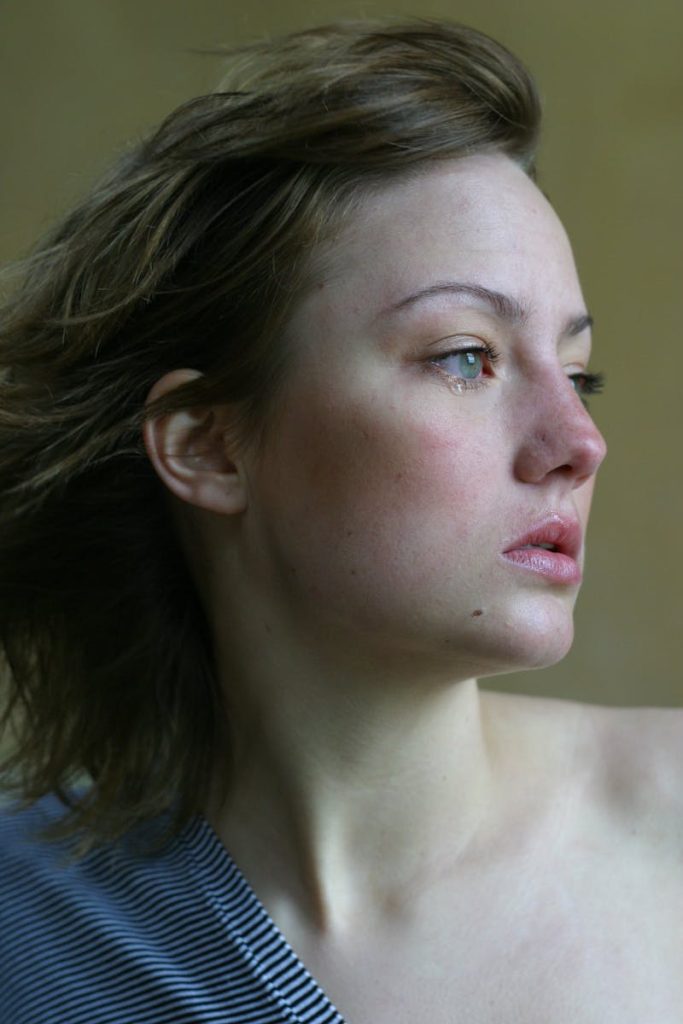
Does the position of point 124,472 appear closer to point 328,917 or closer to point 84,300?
point 84,300

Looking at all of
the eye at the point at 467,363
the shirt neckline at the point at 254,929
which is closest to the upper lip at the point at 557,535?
the eye at the point at 467,363

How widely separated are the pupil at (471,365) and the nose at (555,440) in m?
0.05

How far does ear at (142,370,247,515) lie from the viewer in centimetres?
117

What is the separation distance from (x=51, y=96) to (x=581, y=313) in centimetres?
119

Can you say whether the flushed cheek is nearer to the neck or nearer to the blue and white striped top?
the neck

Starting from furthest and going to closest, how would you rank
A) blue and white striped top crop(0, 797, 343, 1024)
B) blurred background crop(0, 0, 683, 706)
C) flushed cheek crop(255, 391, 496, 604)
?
blurred background crop(0, 0, 683, 706) → blue and white striped top crop(0, 797, 343, 1024) → flushed cheek crop(255, 391, 496, 604)

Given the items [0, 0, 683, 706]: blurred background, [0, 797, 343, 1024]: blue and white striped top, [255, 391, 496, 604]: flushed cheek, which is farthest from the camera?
[0, 0, 683, 706]: blurred background

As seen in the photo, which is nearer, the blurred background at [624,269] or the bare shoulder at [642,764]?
the bare shoulder at [642,764]

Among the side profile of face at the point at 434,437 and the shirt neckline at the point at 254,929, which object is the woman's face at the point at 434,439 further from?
the shirt neckline at the point at 254,929

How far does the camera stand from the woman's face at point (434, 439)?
1.03m

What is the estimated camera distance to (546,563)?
3.44ft

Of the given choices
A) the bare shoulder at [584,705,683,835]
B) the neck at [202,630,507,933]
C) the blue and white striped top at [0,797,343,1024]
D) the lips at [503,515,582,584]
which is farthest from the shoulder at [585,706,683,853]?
the blue and white striped top at [0,797,343,1024]

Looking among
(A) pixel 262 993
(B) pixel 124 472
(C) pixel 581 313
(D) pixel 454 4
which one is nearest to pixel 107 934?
(A) pixel 262 993

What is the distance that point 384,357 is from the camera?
1068 mm
